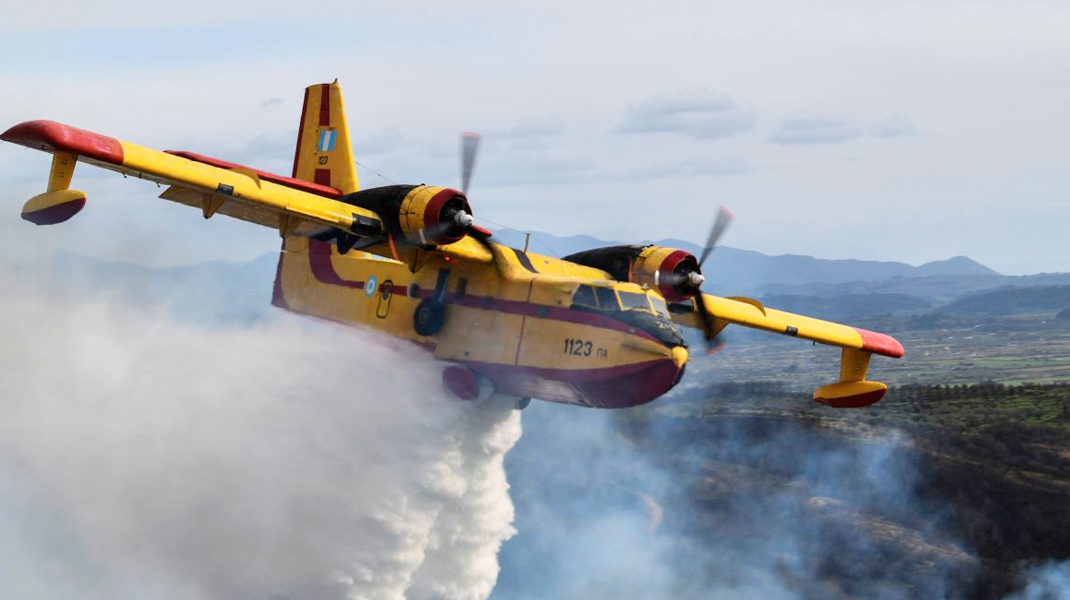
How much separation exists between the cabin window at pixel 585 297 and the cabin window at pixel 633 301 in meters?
0.58

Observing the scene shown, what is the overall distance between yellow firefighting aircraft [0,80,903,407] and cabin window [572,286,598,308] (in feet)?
0.08

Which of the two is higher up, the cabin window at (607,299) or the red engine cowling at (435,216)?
the red engine cowling at (435,216)

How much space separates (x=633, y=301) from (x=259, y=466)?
34.2 ft

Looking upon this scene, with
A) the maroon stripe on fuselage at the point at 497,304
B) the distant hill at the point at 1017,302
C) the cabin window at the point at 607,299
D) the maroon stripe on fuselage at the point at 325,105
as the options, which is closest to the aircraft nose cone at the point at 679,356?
the maroon stripe on fuselage at the point at 497,304

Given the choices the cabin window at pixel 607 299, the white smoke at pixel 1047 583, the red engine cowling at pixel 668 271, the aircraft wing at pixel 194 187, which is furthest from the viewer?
the white smoke at pixel 1047 583

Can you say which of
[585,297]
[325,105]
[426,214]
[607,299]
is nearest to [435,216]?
[426,214]

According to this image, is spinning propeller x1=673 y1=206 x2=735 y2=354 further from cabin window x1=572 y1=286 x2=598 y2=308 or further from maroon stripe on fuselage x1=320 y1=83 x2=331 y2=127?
A: maroon stripe on fuselage x1=320 y1=83 x2=331 y2=127

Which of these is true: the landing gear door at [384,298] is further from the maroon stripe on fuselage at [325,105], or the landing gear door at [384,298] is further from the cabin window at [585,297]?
the maroon stripe on fuselage at [325,105]

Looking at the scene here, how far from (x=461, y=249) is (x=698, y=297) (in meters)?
6.51

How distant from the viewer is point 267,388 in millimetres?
28453

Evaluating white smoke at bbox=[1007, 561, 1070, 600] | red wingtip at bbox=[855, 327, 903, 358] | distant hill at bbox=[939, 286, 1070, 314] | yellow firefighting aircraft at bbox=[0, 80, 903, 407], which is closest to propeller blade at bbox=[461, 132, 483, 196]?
yellow firefighting aircraft at bbox=[0, 80, 903, 407]

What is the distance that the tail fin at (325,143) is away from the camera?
3028 cm

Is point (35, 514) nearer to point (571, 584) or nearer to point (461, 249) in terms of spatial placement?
point (461, 249)

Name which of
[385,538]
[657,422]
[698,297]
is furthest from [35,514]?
[657,422]
